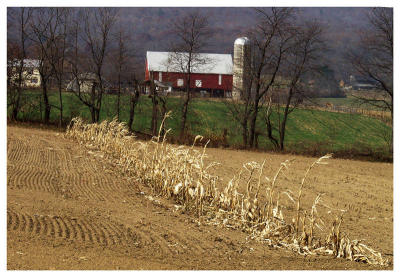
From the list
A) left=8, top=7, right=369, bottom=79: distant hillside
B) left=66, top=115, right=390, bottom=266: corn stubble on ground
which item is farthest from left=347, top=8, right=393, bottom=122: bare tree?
left=66, top=115, right=390, bottom=266: corn stubble on ground

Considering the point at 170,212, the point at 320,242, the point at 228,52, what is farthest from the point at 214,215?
the point at 228,52

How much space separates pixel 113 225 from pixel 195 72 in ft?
110

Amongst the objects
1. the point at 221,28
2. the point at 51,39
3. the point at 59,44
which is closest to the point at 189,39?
the point at 59,44

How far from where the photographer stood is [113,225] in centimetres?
880

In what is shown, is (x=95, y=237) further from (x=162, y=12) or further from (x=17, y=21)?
(x=162, y=12)

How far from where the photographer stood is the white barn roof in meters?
33.9

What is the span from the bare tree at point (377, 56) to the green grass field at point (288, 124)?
131 inches

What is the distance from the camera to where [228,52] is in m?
41.9

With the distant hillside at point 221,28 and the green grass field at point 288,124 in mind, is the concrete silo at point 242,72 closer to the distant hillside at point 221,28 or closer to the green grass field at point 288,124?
the distant hillside at point 221,28

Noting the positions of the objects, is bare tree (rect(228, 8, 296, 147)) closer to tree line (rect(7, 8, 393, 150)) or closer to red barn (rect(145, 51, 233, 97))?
tree line (rect(7, 8, 393, 150))

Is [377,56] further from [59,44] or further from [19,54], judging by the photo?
[19,54]

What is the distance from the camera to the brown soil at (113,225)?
7.00 m

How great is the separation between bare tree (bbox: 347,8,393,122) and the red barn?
8.77m

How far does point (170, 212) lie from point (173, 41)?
76.6 ft
